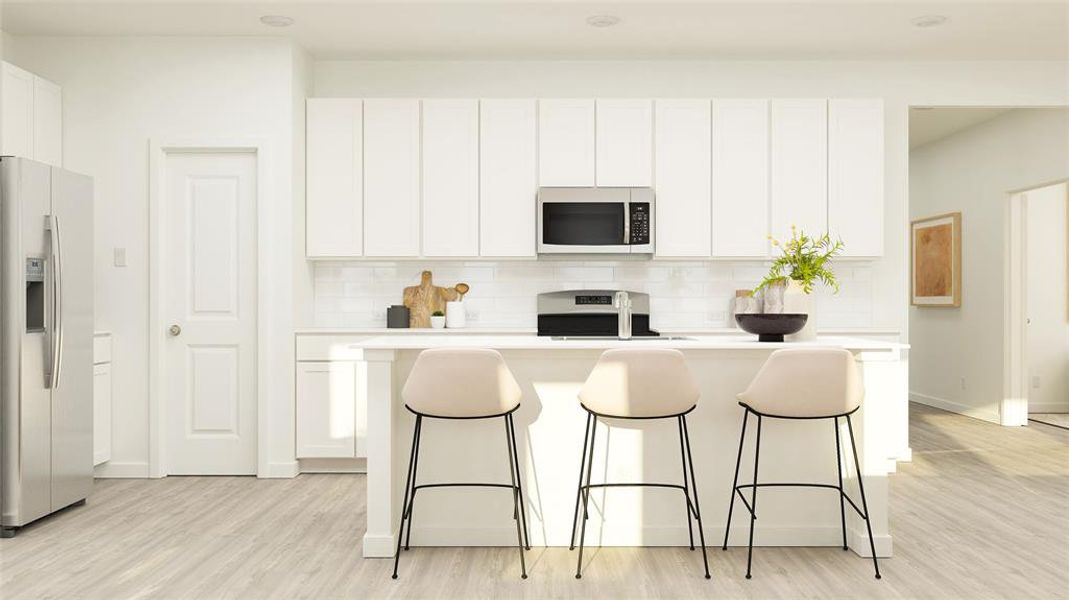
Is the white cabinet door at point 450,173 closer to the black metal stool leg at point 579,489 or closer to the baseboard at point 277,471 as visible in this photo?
the baseboard at point 277,471

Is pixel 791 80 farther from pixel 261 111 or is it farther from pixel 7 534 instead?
pixel 7 534

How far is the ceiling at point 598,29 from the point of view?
14.1ft

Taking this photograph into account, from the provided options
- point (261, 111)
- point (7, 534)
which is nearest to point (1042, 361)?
point (261, 111)

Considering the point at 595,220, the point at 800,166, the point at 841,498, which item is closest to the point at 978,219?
the point at 800,166

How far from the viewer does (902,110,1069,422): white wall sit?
6250 millimetres

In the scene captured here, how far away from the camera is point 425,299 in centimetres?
530

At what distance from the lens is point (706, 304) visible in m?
5.41

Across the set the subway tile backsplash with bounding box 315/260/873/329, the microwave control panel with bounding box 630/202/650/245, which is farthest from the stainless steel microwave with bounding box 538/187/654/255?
the subway tile backsplash with bounding box 315/260/873/329

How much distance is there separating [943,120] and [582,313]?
3.92 m

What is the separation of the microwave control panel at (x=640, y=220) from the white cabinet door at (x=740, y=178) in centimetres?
47

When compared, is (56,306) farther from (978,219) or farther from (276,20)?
(978,219)

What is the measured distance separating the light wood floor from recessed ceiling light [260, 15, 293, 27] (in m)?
2.77

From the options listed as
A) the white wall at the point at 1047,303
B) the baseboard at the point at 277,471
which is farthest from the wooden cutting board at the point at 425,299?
the white wall at the point at 1047,303

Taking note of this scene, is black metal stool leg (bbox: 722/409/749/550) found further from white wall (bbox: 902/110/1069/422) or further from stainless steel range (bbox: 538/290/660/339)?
white wall (bbox: 902/110/1069/422)
